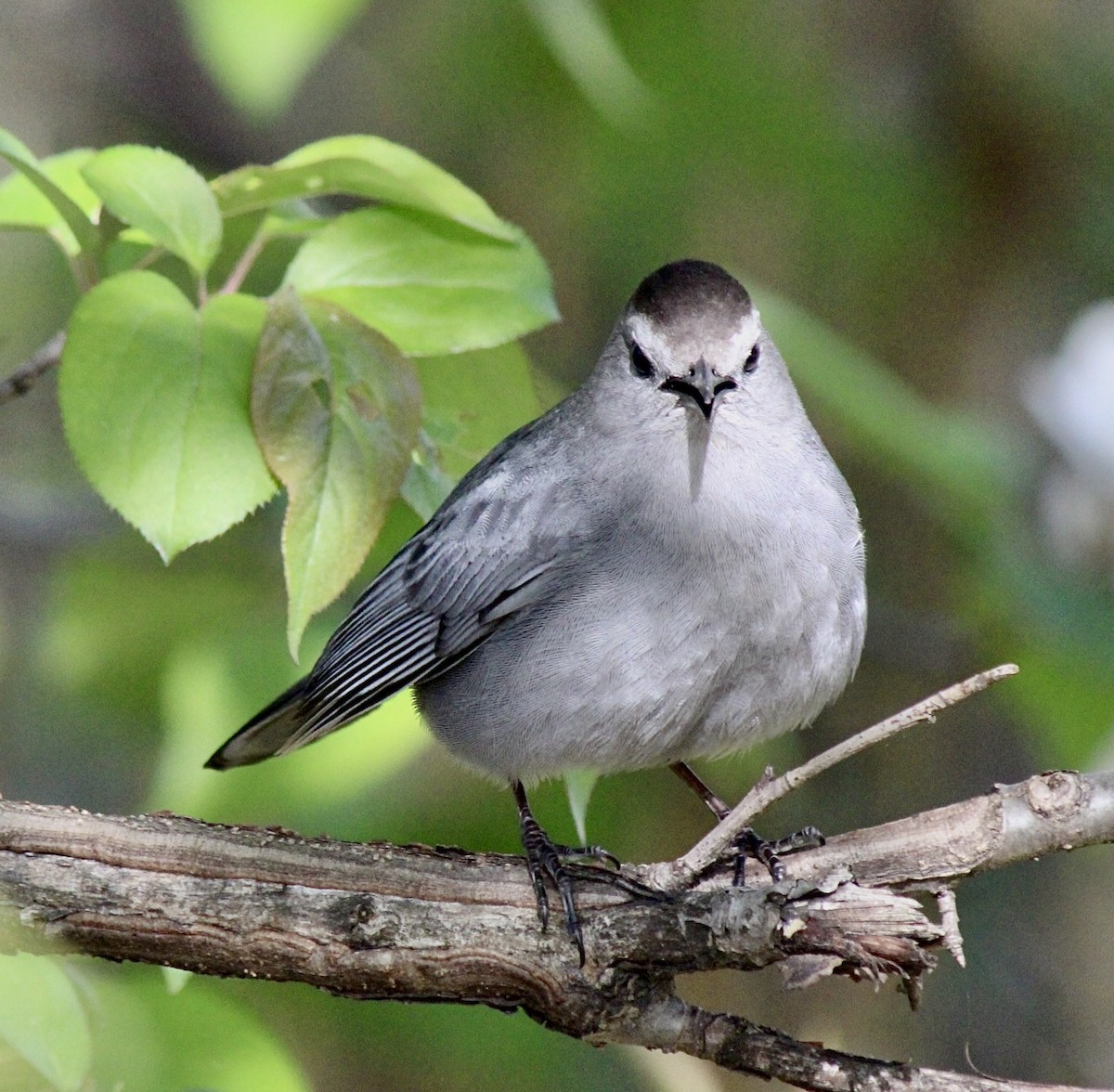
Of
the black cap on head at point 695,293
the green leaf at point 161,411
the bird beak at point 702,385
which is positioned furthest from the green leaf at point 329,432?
the black cap on head at point 695,293

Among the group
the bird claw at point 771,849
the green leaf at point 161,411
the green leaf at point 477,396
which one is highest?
the green leaf at point 477,396

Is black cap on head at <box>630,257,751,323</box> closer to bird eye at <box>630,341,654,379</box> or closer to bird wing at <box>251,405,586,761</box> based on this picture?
bird eye at <box>630,341,654,379</box>

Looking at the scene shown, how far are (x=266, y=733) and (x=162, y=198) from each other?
1255 mm

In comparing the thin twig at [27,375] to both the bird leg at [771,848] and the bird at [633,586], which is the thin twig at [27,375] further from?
the bird leg at [771,848]

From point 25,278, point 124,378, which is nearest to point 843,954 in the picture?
point 124,378

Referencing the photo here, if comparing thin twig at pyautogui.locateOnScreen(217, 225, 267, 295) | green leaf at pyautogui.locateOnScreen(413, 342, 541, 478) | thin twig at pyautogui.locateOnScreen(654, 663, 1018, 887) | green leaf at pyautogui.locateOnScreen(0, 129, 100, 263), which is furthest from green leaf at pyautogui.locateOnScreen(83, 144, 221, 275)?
thin twig at pyautogui.locateOnScreen(654, 663, 1018, 887)

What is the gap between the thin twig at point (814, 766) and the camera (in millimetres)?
2225

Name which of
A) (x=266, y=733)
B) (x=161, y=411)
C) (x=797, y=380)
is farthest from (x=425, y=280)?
(x=797, y=380)

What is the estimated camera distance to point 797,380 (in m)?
4.26

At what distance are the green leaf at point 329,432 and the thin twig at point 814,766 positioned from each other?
31.4 inches

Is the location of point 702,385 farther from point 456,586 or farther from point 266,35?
point 266,35

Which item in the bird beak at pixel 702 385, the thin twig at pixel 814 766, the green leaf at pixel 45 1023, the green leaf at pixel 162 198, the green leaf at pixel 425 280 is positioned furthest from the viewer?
the bird beak at pixel 702 385

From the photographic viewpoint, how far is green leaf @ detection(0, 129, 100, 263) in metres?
2.59

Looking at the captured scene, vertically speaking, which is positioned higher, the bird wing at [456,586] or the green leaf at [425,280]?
the green leaf at [425,280]
